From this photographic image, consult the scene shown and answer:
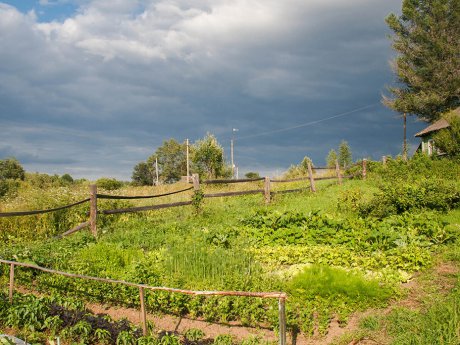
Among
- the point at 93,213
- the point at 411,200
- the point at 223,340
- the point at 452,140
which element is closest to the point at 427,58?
the point at 452,140

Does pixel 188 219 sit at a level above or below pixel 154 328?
above

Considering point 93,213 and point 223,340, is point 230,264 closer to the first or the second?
point 223,340

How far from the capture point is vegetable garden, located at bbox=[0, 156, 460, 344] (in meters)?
5.52

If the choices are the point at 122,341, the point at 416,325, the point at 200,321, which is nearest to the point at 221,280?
the point at 200,321

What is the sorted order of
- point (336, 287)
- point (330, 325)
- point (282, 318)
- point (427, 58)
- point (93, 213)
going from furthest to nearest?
point (427, 58) → point (93, 213) → point (336, 287) → point (330, 325) → point (282, 318)

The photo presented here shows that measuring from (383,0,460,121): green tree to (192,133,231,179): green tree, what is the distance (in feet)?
52.5

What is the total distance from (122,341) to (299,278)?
8.70 ft

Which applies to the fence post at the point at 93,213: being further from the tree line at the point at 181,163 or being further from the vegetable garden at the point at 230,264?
the tree line at the point at 181,163

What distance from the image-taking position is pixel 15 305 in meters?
5.89

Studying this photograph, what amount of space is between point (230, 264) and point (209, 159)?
33.8 meters

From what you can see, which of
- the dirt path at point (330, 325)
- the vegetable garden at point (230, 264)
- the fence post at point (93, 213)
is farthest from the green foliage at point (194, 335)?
the fence post at point (93, 213)

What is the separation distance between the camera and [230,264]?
7.13m

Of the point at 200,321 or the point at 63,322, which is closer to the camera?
the point at 63,322

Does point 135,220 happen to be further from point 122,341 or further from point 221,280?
point 122,341
